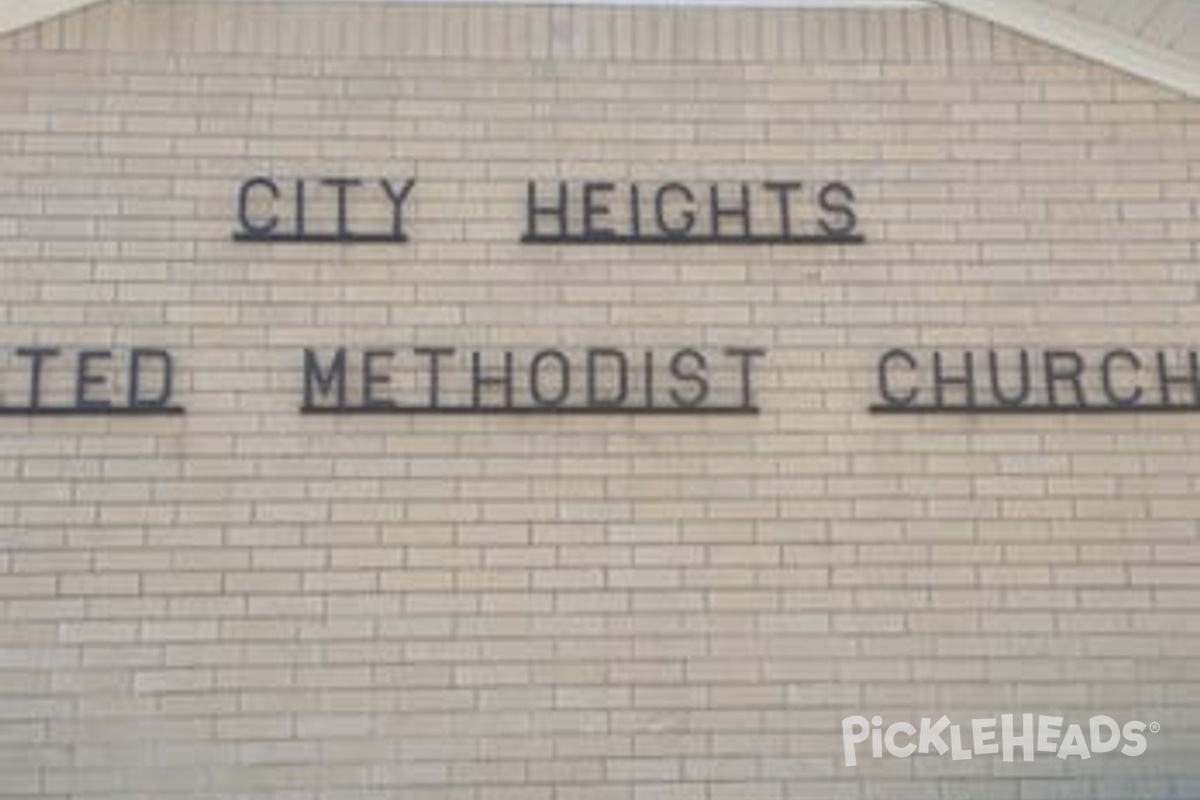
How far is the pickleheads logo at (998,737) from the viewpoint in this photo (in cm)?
639

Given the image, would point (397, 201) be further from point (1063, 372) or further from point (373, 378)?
point (1063, 372)

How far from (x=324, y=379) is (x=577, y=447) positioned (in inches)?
35.5

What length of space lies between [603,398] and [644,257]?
55 cm

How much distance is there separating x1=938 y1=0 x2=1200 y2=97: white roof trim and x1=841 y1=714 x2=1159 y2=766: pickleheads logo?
239 centimetres

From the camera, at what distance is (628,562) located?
6.50 meters

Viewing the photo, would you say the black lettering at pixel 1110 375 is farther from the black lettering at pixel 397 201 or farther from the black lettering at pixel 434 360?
the black lettering at pixel 397 201

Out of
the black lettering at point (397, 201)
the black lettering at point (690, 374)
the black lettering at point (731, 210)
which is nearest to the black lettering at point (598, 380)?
the black lettering at point (690, 374)

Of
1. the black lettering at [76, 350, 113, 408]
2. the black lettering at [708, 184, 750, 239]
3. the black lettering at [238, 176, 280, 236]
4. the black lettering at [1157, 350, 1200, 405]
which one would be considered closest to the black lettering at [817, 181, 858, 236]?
the black lettering at [708, 184, 750, 239]

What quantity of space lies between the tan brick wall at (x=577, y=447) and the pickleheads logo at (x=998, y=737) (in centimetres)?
5

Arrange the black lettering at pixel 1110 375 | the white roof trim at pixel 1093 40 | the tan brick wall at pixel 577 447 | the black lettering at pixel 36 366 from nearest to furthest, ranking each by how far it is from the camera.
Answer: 1. the tan brick wall at pixel 577 447
2. the black lettering at pixel 36 366
3. the black lettering at pixel 1110 375
4. the white roof trim at pixel 1093 40

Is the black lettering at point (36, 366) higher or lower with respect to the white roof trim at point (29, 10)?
lower

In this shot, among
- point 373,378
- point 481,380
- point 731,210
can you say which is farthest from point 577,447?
point 731,210

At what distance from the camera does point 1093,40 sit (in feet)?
23.2

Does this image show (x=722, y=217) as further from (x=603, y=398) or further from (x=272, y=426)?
(x=272, y=426)
